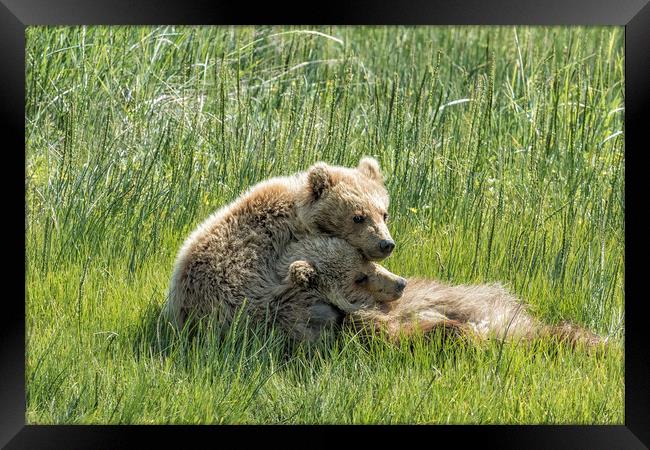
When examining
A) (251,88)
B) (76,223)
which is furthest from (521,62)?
(76,223)

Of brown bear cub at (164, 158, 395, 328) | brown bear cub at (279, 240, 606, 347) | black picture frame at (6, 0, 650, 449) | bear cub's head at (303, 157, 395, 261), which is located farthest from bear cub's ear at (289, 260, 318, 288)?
black picture frame at (6, 0, 650, 449)

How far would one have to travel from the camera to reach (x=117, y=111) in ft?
25.5

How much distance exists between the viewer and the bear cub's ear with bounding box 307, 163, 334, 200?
5750mm

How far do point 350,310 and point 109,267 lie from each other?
1.75 metres

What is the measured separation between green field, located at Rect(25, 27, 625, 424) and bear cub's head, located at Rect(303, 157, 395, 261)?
0.58 meters

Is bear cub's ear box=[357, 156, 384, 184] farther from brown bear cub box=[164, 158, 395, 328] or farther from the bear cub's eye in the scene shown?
the bear cub's eye

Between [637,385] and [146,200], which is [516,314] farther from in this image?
[146,200]

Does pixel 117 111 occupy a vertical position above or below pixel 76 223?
above

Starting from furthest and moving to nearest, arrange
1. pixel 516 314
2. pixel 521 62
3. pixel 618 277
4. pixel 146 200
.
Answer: pixel 521 62, pixel 146 200, pixel 618 277, pixel 516 314

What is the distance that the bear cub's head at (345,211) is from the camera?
224 inches

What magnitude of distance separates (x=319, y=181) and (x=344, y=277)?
561 millimetres

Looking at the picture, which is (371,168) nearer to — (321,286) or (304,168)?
(321,286)
